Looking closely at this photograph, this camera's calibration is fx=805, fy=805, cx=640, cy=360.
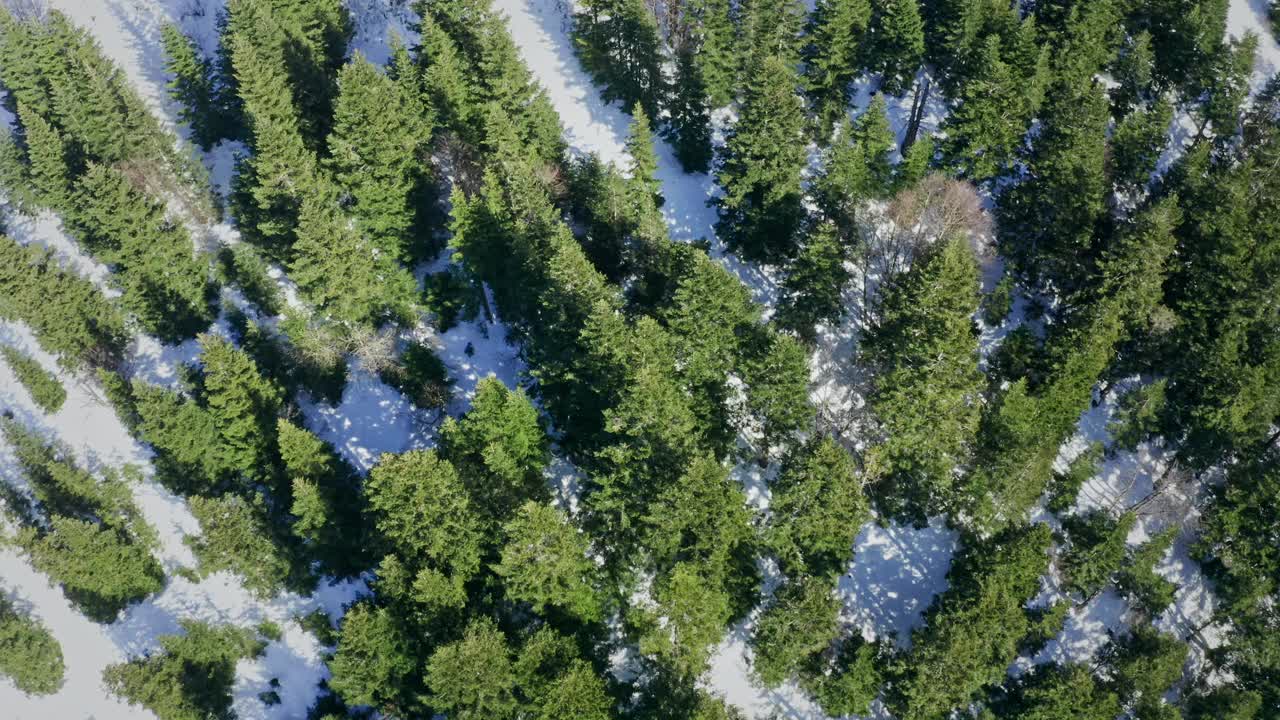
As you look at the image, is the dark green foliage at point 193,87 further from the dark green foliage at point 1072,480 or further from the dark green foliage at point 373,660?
the dark green foliage at point 1072,480

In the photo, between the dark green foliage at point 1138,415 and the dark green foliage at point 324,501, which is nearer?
the dark green foliage at point 324,501

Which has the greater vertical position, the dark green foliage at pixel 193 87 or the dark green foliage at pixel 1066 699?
the dark green foliage at pixel 193 87

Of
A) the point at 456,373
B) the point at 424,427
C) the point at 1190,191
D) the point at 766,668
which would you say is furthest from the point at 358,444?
the point at 1190,191

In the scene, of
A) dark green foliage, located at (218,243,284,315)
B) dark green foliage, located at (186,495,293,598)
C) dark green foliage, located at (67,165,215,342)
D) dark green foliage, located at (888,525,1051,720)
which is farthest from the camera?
dark green foliage, located at (218,243,284,315)

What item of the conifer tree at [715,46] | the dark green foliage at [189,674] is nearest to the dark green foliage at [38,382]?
the dark green foliage at [189,674]

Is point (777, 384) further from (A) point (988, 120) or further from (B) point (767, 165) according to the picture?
(A) point (988, 120)

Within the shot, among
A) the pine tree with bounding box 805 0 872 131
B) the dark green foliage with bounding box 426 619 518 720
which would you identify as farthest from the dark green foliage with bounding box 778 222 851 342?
the dark green foliage with bounding box 426 619 518 720

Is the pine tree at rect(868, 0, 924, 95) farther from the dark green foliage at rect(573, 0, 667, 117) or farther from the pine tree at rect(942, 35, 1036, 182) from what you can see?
the dark green foliage at rect(573, 0, 667, 117)

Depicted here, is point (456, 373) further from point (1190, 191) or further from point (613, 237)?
point (1190, 191)
